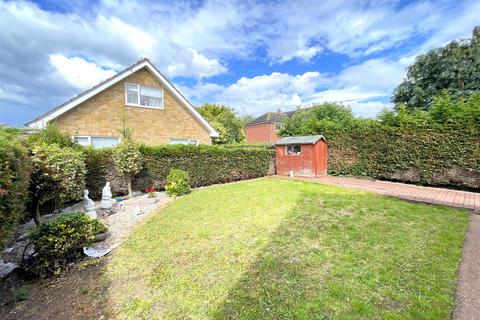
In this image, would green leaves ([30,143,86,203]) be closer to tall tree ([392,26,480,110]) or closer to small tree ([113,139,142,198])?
small tree ([113,139,142,198])

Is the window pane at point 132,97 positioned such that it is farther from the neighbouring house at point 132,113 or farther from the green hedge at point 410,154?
the green hedge at point 410,154

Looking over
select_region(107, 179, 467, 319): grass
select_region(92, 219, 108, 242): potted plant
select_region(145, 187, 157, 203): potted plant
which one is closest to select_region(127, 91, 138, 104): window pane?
select_region(145, 187, 157, 203): potted plant

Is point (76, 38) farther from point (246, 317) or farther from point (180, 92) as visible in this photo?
point (246, 317)

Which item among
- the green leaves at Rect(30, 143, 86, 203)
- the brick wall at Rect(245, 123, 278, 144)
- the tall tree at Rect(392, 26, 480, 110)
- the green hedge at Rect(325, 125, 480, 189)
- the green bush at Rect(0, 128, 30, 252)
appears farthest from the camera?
the brick wall at Rect(245, 123, 278, 144)

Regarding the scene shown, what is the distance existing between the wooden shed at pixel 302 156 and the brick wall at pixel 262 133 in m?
19.7

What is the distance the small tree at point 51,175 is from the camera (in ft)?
17.1

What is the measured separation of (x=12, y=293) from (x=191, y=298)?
2624 millimetres

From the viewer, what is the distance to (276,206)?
6734 millimetres

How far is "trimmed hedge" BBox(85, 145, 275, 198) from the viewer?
8328 millimetres

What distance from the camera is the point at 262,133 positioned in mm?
37844

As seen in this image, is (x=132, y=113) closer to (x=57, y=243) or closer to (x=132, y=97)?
(x=132, y=97)

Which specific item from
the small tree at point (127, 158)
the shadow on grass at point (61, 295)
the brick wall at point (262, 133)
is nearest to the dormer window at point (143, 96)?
the small tree at point (127, 158)

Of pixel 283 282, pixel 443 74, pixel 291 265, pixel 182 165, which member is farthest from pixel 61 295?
pixel 443 74

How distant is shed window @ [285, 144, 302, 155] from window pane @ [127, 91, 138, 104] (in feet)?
31.1
